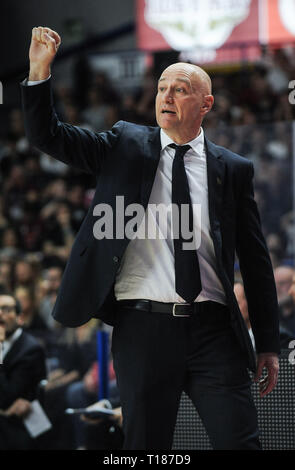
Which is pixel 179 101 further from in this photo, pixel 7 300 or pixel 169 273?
pixel 7 300

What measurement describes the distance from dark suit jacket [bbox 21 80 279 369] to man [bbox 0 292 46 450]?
1913 mm

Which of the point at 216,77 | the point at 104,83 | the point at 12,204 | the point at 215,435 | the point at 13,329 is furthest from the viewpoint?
the point at 104,83

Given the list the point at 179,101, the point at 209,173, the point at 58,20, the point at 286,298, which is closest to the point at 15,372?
the point at 286,298

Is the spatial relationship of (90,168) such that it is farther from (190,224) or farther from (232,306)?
(232,306)

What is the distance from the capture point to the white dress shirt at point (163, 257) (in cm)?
270

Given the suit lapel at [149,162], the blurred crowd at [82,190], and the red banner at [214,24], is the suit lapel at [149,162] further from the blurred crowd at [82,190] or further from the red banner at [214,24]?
the red banner at [214,24]

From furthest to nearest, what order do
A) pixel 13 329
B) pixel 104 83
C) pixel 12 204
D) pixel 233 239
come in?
pixel 104 83
pixel 12 204
pixel 13 329
pixel 233 239

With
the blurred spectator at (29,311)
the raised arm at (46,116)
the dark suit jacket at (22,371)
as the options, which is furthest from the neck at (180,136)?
the blurred spectator at (29,311)

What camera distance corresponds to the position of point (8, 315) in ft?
15.2

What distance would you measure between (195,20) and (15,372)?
7.00 metres

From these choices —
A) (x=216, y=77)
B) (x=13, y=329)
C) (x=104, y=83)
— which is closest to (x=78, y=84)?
(x=104, y=83)

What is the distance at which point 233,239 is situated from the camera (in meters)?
2.83
